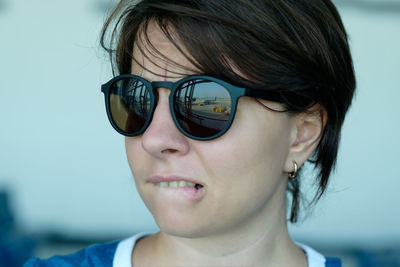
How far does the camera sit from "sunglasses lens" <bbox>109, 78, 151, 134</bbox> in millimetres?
1629

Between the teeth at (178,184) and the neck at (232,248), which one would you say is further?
the neck at (232,248)

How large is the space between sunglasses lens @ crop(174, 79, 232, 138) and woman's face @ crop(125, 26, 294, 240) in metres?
0.03

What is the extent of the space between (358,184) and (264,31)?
349 centimetres

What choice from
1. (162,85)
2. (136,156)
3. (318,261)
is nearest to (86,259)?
(136,156)

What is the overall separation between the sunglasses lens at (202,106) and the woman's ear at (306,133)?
0.29 metres

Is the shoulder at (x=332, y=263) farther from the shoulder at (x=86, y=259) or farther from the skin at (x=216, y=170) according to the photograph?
the shoulder at (x=86, y=259)

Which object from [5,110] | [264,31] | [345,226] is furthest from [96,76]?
[264,31]

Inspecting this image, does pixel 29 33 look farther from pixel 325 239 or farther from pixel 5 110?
pixel 325 239

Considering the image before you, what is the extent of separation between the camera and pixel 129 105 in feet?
5.55

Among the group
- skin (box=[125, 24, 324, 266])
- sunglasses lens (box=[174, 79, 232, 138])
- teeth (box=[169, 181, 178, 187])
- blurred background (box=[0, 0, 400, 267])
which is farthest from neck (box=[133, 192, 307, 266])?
blurred background (box=[0, 0, 400, 267])

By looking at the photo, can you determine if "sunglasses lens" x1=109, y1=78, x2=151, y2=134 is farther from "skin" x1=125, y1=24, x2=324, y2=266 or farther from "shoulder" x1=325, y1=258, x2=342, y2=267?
"shoulder" x1=325, y1=258, x2=342, y2=267

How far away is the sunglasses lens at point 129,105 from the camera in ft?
5.34

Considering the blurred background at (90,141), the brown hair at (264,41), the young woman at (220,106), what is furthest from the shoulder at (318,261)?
the blurred background at (90,141)

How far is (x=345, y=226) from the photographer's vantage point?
4.88 metres
